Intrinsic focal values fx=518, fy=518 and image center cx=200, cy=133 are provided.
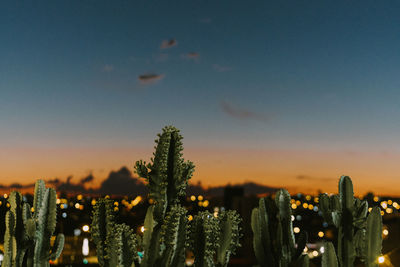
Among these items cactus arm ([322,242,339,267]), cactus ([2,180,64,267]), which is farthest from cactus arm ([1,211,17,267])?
cactus arm ([322,242,339,267])

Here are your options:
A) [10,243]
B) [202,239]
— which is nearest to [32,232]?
[10,243]

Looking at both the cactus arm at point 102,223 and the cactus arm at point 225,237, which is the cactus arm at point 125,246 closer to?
the cactus arm at point 102,223

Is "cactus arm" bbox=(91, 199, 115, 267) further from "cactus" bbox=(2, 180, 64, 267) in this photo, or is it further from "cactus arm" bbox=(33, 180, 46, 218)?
"cactus arm" bbox=(33, 180, 46, 218)

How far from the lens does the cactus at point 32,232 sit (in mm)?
4418

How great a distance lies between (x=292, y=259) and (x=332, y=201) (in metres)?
0.90

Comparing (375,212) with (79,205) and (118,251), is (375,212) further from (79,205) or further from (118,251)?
(79,205)

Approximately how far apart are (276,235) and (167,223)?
1494 millimetres

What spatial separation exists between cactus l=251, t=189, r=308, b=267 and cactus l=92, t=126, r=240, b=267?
82cm

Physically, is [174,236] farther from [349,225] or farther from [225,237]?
[349,225]

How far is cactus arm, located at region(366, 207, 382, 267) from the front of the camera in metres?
5.02

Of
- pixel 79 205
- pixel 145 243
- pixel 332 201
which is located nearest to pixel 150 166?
pixel 145 243

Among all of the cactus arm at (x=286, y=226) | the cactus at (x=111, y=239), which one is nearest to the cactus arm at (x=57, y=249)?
the cactus at (x=111, y=239)

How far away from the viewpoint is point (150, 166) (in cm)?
398

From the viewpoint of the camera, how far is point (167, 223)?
150 inches
